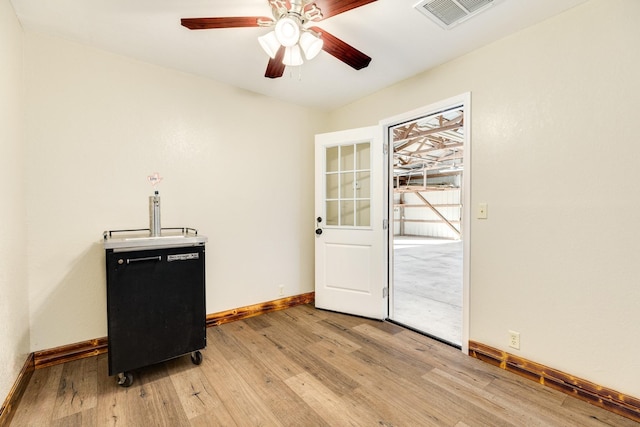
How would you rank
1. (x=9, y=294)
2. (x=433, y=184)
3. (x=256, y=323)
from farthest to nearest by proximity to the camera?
(x=433, y=184)
(x=256, y=323)
(x=9, y=294)

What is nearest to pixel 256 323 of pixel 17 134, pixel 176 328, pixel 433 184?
pixel 176 328

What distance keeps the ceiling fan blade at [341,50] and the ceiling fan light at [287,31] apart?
5.2 inches

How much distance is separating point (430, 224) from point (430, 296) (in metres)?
8.93

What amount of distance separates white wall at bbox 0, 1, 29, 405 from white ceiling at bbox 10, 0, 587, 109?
12.0 inches

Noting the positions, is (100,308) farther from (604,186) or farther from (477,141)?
(604,186)

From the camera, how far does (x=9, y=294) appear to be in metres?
1.64

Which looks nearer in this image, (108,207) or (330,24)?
(330,24)

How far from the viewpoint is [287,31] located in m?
1.59

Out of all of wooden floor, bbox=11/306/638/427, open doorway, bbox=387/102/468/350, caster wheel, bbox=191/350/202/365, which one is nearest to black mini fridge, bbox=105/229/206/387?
caster wheel, bbox=191/350/202/365

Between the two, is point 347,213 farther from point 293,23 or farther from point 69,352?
point 69,352

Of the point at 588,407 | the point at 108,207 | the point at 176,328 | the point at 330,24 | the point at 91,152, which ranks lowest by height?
the point at 588,407

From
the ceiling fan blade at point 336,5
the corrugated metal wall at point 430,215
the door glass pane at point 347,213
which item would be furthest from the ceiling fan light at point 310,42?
the corrugated metal wall at point 430,215

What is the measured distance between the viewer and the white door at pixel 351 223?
2965 mm

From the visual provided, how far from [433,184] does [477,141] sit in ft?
34.7
